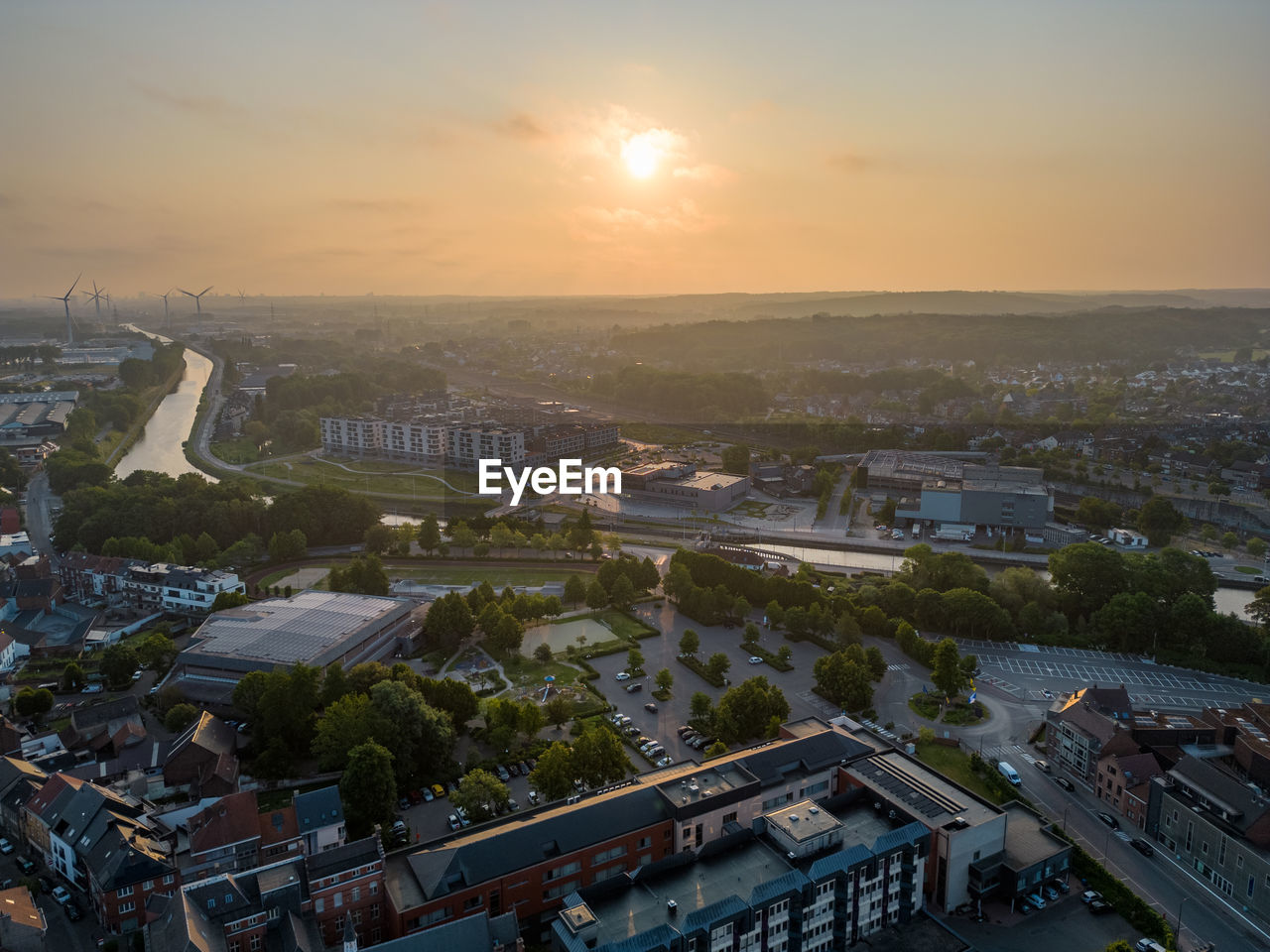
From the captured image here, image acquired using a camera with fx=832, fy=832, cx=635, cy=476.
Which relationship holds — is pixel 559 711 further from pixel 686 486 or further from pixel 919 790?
pixel 686 486

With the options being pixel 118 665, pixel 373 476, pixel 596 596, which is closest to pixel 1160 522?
pixel 596 596

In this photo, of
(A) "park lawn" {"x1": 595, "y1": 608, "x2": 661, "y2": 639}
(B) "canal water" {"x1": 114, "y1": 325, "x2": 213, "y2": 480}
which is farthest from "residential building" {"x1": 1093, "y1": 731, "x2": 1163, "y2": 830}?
→ (B) "canal water" {"x1": 114, "y1": 325, "x2": 213, "y2": 480}

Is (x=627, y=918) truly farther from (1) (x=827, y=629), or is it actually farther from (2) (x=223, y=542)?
(2) (x=223, y=542)

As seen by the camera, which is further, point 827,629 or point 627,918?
point 827,629

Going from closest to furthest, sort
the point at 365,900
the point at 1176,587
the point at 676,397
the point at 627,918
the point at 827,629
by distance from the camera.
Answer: the point at 627,918, the point at 365,900, the point at 827,629, the point at 1176,587, the point at 676,397

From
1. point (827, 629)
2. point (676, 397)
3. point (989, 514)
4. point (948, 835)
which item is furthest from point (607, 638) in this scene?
Result: point (676, 397)

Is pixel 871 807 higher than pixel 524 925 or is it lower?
higher

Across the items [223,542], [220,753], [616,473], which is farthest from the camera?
[616,473]
